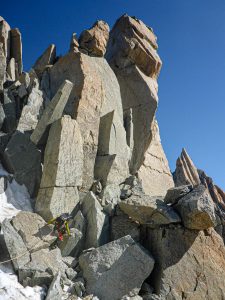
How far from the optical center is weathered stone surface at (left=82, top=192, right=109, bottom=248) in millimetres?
14284

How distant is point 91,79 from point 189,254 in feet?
43.5

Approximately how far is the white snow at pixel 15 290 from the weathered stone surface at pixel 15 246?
2.01ft

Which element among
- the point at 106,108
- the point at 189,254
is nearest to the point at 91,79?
the point at 106,108

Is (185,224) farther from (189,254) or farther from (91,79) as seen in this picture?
(91,79)

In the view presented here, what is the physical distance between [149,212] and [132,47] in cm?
1828

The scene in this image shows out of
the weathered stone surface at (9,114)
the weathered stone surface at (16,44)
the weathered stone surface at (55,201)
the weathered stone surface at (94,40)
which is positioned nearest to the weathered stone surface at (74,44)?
the weathered stone surface at (94,40)

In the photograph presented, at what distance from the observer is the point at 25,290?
1045 cm

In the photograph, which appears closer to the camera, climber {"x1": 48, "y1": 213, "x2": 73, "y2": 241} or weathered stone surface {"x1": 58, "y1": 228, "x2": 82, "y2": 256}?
weathered stone surface {"x1": 58, "y1": 228, "x2": 82, "y2": 256}

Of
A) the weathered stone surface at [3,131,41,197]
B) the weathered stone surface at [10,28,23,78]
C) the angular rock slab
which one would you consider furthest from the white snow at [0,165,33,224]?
the weathered stone surface at [10,28,23,78]

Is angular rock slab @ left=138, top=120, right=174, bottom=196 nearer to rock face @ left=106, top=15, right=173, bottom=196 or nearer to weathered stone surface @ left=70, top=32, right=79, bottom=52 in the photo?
rock face @ left=106, top=15, right=173, bottom=196

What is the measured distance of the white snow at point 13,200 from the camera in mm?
14164

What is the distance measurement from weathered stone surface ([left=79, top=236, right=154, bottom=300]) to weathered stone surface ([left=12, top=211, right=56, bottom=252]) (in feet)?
6.22

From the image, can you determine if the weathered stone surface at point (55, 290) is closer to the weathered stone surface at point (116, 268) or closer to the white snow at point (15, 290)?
the white snow at point (15, 290)

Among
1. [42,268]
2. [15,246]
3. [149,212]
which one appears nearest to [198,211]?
[149,212]
